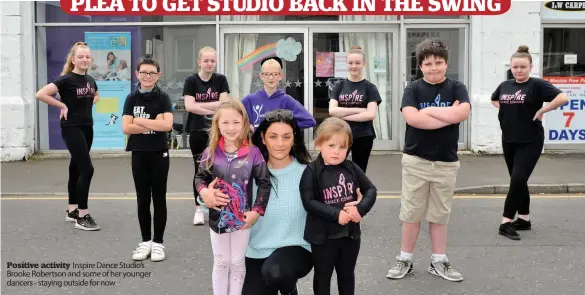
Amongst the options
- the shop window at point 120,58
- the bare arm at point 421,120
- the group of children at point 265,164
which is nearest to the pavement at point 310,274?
the group of children at point 265,164

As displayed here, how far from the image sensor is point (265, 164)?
3816 millimetres

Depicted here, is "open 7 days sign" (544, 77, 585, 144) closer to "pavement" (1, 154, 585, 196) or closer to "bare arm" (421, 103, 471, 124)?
"pavement" (1, 154, 585, 196)

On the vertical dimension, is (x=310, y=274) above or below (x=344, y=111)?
below

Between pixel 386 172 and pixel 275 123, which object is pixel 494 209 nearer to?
pixel 386 172

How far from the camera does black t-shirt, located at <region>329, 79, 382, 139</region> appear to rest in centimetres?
654

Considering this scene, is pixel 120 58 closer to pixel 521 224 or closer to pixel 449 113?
pixel 521 224

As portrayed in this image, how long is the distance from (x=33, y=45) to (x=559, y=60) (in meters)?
10.0

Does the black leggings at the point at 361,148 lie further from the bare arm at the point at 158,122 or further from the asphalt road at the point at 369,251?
the bare arm at the point at 158,122

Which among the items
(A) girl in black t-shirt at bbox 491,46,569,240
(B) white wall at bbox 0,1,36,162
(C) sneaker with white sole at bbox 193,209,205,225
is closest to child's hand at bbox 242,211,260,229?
(C) sneaker with white sole at bbox 193,209,205,225

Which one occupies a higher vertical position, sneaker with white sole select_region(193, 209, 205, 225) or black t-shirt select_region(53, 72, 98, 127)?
black t-shirt select_region(53, 72, 98, 127)

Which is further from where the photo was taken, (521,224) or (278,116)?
(521,224)

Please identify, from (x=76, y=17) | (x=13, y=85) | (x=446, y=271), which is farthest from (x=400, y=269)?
(x=76, y=17)

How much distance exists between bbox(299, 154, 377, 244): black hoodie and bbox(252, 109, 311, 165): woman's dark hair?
104 mm

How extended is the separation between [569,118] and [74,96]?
9.50 metres
